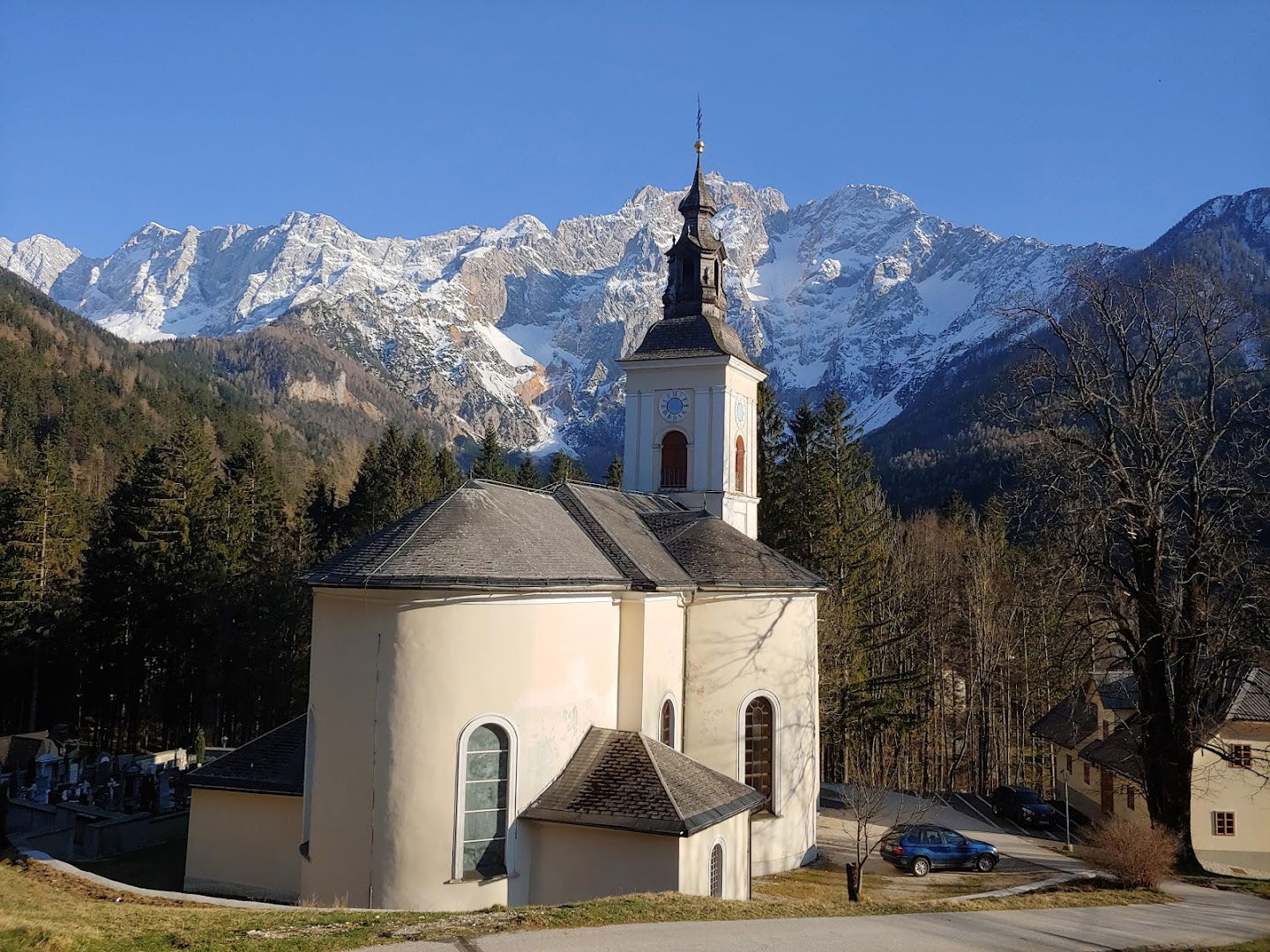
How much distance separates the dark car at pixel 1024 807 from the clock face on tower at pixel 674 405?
61.6ft

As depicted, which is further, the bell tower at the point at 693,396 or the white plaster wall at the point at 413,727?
the bell tower at the point at 693,396

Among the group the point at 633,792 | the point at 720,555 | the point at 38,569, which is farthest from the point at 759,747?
the point at 38,569

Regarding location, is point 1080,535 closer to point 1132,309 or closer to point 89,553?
point 1132,309

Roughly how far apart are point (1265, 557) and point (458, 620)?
1935 cm

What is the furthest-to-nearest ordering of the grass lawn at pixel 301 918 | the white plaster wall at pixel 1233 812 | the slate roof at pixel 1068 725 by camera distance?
the slate roof at pixel 1068 725, the white plaster wall at pixel 1233 812, the grass lawn at pixel 301 918

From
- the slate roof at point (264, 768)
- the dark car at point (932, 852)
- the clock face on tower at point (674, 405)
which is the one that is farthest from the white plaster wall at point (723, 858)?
the clock face on tower at point (674, 405)

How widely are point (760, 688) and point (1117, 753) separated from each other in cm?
1645

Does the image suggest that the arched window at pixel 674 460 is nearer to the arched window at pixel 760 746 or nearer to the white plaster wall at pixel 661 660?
the white plaster wall at pixel 661 660

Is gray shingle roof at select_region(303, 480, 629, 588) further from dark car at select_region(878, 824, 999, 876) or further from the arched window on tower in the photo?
dark car at select_region(878, 824, 999, 876)

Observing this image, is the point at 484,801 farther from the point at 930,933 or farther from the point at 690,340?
the point at 690,340

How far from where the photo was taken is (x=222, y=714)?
47.1m

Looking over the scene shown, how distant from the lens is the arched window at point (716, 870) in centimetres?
1678

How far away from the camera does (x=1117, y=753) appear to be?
101ft

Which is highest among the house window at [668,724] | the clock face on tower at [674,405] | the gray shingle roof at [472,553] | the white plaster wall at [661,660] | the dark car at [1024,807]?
the clock face on tower at [674,405]
